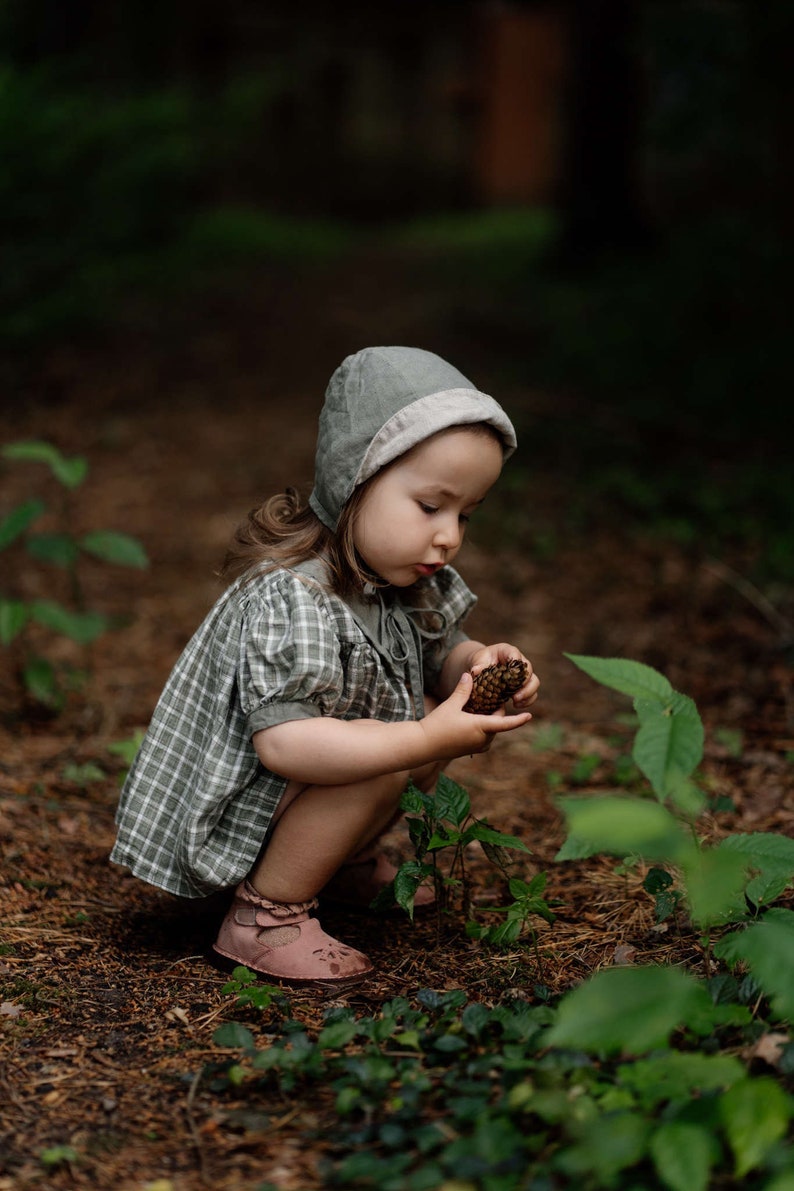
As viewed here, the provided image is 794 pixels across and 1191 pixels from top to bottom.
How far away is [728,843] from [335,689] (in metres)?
0.78

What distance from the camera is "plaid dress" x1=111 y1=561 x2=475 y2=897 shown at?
2.23 meters

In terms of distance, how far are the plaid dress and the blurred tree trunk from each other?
34.5ft

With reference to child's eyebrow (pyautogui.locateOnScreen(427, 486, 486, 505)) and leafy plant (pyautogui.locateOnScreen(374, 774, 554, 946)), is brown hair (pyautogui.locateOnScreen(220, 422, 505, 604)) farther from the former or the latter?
leafy plant (pyautogui.locateOnScreen(374, 774, 554, 946))

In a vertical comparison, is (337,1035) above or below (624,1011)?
below

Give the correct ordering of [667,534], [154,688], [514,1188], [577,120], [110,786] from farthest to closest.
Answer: [577,120] < [667,534] < [154,688] < [110,786] < [514,1188]

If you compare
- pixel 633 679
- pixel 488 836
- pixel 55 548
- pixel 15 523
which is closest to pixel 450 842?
pixel 488 836

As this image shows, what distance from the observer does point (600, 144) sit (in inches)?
480

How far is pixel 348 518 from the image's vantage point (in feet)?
7.66

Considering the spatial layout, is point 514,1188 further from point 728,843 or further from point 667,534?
point 667,534

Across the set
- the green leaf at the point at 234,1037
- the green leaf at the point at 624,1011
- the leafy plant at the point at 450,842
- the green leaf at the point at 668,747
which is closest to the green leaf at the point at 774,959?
the green leaf at the point at 624,1011

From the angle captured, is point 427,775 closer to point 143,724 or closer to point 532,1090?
point 532,1090

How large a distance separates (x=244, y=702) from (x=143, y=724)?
1.85 meters

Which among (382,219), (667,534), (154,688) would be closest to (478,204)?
(382,219)

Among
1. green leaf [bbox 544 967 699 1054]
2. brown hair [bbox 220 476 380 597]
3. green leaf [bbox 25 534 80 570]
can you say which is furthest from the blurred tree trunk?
green leaf [bbox 544 967 699 1054]
